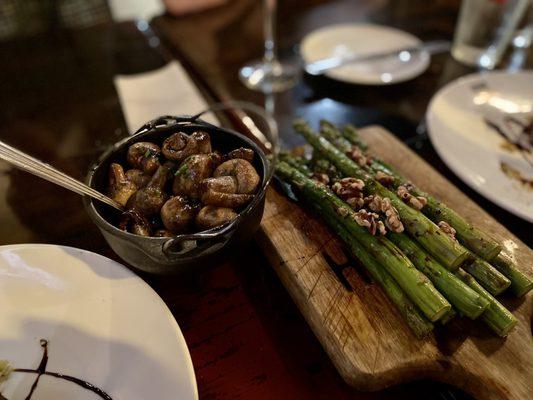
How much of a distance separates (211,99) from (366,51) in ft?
3.99

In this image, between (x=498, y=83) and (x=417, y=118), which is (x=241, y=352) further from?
(x=498, y=83)

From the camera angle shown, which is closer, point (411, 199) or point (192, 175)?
point (192, 175)

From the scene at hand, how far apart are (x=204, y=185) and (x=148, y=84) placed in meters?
1.69

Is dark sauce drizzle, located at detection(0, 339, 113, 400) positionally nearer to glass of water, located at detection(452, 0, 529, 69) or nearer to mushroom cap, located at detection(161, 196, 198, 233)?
mushroom cap, located at detection(161, 196, 198, 233)

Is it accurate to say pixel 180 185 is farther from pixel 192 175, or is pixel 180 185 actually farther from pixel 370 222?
pixel 370 222

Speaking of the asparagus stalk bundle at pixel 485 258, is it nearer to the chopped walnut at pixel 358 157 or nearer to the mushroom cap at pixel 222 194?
the chopped walnut at pixel 358 157

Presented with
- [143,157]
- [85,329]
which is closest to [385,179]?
[143,157]

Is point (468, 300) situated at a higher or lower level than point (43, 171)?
lower

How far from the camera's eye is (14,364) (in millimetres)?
1094

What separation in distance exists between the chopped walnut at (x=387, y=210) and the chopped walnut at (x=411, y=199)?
75 millimetres

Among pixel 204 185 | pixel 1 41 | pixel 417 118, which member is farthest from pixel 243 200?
pixel 1 41

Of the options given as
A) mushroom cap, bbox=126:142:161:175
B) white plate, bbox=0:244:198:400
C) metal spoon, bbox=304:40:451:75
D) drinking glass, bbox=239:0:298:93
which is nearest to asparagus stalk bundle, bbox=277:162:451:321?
mushroom cap, bbox=126:142:161:175

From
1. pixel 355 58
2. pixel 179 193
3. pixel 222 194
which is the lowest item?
pixel 222 194

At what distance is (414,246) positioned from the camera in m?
1.28
